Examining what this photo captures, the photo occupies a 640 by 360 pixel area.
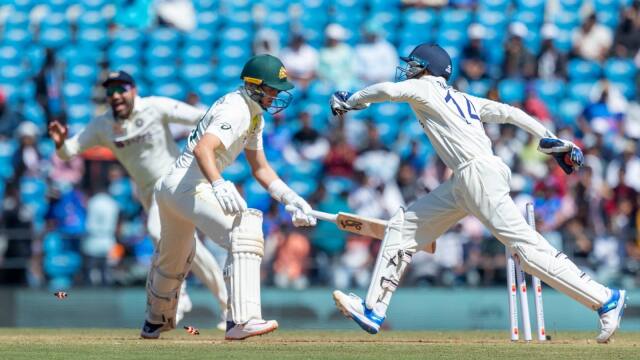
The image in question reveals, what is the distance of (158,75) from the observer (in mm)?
18531

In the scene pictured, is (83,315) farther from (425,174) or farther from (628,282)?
(628,282)

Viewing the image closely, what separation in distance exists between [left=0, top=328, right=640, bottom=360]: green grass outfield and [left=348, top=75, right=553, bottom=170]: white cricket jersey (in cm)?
134

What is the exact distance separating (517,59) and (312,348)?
32.6ft

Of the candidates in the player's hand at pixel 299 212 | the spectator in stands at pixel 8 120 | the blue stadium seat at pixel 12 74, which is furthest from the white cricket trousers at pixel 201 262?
the blue stadium seat at pixel 12 74

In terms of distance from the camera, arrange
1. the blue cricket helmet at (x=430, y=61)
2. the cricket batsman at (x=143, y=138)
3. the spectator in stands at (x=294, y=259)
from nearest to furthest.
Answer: the blue cricket helmet at (x=430, y=61) < the cricket batsman at (x=143, y=138) < the spectator in stands at (x=294, y=259)

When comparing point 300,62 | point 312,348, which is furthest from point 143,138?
point 300,62

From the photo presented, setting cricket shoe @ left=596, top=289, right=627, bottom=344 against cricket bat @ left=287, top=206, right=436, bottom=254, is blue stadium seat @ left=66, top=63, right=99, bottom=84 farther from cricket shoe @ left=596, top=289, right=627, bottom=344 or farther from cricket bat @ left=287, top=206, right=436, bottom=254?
cricket shoe @ left=596, top=289, right=627, bottom=344

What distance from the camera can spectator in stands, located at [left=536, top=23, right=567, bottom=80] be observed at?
17.7 metres

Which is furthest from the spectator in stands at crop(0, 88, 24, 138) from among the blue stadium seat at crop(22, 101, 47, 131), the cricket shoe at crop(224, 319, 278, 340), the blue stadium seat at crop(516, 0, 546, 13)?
the cricket shoe at crop(224, 319, 278, 340)

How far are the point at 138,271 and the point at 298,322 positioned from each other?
6.12 ft

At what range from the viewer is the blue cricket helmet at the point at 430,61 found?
9.35m

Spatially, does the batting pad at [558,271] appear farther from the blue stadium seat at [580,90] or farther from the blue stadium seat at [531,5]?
the blue stadium seat at [531,5]

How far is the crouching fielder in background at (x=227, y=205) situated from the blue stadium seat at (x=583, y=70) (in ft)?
29.9

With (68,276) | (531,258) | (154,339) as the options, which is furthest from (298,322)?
(531,258)
